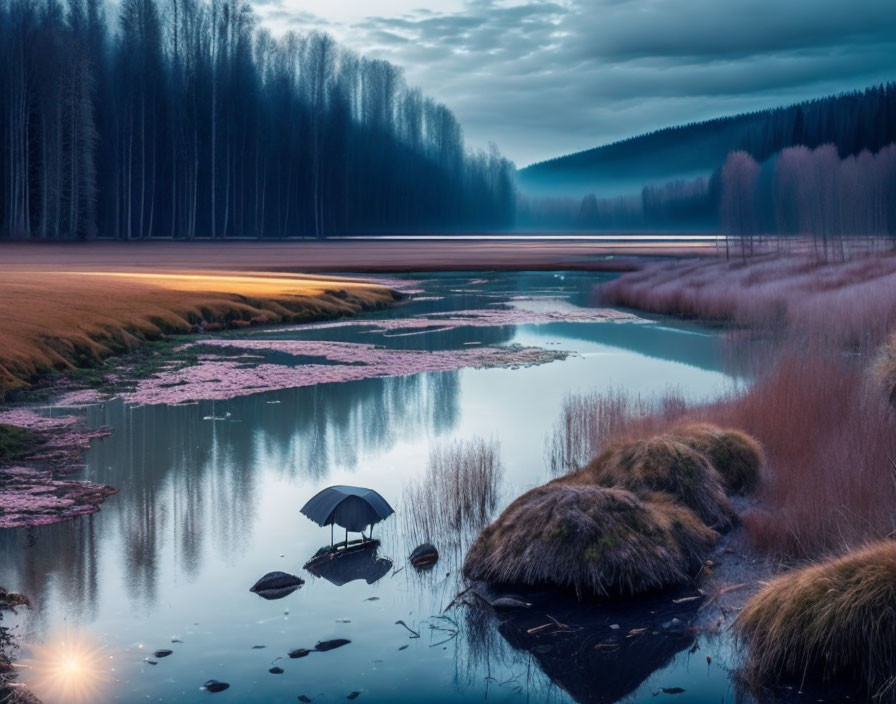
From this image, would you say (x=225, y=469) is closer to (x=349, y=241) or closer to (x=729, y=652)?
(x=729, y=652)

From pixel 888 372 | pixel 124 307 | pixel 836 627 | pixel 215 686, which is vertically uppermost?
pixel 124 307

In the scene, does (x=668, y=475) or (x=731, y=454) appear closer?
(x=668, y=475)

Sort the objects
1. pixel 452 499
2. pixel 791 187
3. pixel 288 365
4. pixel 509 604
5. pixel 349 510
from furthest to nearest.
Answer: pixel 791 187 < pixel 288 365 < pixel 452 499 < pixel 349 510 < pixel 509 604

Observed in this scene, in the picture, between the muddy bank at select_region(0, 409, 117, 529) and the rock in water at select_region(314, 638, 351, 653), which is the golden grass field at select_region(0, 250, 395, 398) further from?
the rock in water at select_region(314, 638, 351, 653)

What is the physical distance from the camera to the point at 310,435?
44.3ft

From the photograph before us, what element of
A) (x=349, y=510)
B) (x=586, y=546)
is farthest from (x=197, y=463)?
(x=586, y=546)

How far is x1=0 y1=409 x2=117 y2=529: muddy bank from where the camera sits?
944 centimetres

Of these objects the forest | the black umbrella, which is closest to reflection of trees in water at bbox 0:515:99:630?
the black umbrella

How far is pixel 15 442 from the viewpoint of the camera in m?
12.1

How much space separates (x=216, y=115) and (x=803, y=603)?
6425 centimetres

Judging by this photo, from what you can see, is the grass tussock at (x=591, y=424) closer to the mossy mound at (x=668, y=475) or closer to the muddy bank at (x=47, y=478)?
the mossy mound at (x=668, y=475)

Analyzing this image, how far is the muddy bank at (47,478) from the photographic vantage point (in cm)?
944

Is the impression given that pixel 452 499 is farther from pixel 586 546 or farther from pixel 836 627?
pixel 836 627

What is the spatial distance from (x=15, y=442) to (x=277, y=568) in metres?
5.47
